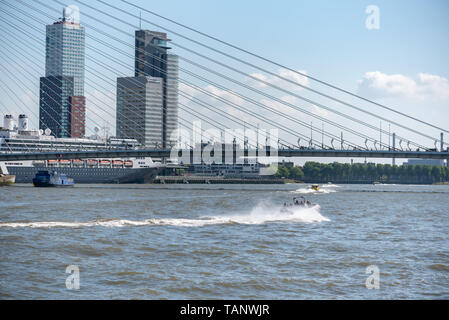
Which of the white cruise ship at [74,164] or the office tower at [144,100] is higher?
the office tower at [144,100]

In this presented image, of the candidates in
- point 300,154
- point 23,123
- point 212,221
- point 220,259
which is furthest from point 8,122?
point 220,259

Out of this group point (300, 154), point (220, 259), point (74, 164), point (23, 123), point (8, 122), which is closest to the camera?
point (220, 259)

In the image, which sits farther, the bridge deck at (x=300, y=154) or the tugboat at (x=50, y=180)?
the tugboat at (x=50, y=180)

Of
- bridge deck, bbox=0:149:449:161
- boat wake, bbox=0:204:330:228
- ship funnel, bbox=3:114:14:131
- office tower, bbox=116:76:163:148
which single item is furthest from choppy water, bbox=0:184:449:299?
ship funnel, bbox=3:114:14:131

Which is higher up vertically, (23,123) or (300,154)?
(23,123)

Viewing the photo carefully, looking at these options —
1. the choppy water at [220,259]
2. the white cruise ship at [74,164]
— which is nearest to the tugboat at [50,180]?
the white cruise ship at [74,164]

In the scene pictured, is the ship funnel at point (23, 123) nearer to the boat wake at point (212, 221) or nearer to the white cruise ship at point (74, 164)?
the white cruise ship at point (74, 164)

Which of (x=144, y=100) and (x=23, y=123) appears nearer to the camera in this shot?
(x=23, y=123)

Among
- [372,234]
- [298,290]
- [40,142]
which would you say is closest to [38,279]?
[298,290]

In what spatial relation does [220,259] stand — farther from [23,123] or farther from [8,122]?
[8,122]

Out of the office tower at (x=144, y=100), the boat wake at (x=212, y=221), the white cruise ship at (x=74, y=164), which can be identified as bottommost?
the boat wake at (x=212, y=221)

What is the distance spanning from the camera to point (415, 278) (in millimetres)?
18062

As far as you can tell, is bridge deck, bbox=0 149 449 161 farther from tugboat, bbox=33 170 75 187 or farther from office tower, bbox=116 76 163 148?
office tower, bbox=116 76 163 148
